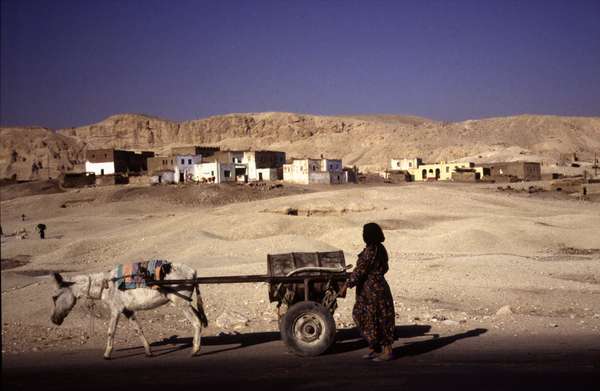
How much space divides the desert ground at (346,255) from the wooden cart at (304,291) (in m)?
2.43

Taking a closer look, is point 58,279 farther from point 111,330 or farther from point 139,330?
point 139,330

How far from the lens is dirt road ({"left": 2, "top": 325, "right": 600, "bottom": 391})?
7.14m

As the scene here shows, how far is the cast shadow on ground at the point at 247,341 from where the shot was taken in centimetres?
933


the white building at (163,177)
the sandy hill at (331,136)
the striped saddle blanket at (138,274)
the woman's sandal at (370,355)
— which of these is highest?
the sandy hill at (331,136)

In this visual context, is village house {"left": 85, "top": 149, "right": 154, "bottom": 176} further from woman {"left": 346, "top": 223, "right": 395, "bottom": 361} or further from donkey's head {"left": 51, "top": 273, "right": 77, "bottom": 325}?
woman {"left": 346, "top": 223, "right": 395, "bottom": 361}

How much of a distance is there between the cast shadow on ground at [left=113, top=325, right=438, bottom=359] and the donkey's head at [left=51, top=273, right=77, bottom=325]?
3.13 ft

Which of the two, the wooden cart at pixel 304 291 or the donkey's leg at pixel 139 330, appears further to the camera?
the donkey's leg at pixel 139 330

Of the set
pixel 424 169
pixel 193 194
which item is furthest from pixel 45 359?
pixel 424 169

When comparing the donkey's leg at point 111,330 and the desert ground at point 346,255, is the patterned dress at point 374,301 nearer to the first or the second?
the desert ground at point 346,255

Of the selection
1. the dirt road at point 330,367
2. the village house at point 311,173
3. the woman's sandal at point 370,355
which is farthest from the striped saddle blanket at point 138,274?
the village house at point 311,173

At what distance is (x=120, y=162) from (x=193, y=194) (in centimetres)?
2870

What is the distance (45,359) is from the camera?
8.54 meters

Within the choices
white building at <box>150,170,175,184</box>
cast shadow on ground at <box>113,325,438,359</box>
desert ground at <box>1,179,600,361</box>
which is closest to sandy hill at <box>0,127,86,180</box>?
white building at <box>150,170,175,184</box>

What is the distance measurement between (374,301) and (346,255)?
1426 cm
